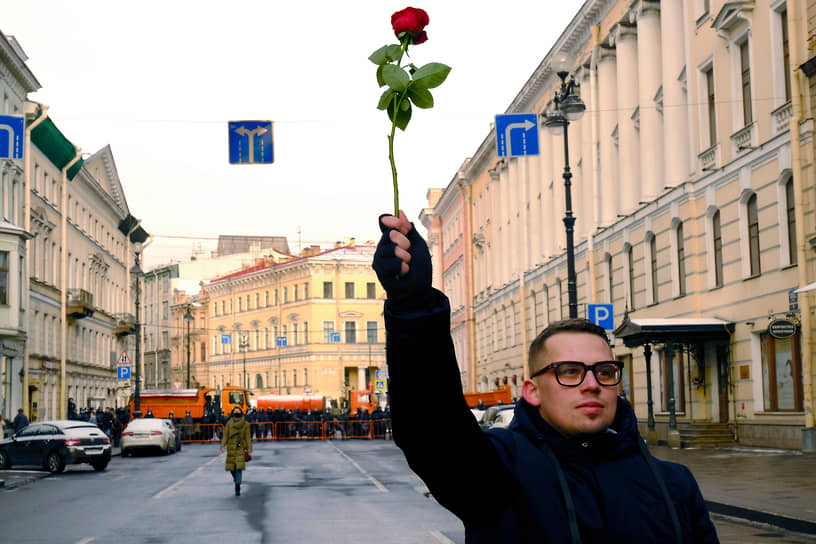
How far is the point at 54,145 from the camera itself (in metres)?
55.2

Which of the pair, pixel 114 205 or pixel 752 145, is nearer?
pixel 752 145

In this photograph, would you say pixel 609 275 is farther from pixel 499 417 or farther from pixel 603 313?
pixel 499 417

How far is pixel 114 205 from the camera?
76062 mm

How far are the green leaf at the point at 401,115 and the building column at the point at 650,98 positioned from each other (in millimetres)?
34723

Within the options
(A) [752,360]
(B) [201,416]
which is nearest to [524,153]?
(A) [752,360]

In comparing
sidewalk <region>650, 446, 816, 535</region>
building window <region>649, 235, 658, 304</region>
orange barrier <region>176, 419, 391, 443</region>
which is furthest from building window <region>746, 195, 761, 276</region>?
orange barrier <region>176, 419, 391, 443</region>

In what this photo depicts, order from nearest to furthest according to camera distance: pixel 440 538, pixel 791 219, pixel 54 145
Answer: pixel 440 538
pixel 791 219
pixel 54 145

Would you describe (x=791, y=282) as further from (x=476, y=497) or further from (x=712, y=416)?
(x=476, y=497)

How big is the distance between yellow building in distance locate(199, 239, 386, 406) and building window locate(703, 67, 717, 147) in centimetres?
6792

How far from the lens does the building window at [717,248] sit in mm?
31703

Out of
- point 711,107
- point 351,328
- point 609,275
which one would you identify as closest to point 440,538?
point 711,107

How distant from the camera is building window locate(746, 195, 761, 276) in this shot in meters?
29.1

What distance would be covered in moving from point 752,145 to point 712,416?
26.0 ft

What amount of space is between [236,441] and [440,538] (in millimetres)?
8696
